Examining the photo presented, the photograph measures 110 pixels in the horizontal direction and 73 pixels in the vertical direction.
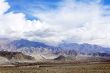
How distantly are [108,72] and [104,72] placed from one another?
1.21 meters

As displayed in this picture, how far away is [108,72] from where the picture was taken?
80.9 m

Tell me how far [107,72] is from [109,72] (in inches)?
25.8

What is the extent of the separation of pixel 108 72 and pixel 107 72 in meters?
0.28

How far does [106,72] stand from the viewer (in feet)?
266

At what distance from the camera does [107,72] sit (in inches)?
3187

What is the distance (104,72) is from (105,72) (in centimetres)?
49

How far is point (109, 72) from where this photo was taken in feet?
264

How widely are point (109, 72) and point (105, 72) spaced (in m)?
1.20

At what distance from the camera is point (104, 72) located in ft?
268

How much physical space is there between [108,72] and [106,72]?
567 millimetres

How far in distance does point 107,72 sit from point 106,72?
31cm
